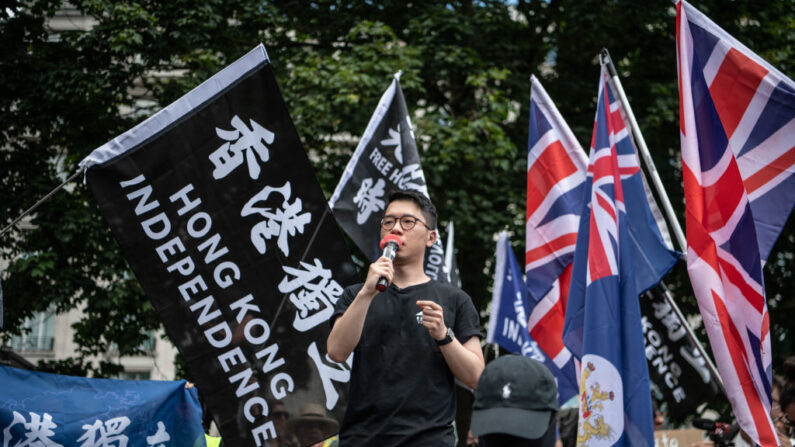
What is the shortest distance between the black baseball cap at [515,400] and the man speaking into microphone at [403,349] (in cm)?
71

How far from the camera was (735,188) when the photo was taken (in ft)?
16.0

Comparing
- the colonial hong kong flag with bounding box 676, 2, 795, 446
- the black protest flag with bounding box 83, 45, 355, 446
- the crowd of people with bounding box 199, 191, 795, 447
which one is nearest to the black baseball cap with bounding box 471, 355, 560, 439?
the crowd of people with bounding box 199, 191, 795, 447

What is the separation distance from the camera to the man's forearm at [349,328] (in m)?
3.16

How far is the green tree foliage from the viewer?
11.4 m

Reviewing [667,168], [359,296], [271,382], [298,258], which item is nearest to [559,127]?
[298,258]

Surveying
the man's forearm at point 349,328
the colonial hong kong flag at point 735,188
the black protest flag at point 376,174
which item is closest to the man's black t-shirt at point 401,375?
the man's forearm at point 349,328

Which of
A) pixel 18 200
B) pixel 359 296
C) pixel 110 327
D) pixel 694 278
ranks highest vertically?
pixel 359 296

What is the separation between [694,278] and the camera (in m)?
4.80

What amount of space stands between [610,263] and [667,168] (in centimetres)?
906

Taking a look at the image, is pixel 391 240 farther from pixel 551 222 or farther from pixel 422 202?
pixel 551 222

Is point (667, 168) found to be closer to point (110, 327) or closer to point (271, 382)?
point (110, 327)

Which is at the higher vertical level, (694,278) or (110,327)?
(694,278)

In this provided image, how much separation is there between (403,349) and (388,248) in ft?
1.25

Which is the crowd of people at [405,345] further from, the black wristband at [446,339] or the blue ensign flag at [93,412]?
the blue ensign flag at [93,412]
